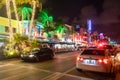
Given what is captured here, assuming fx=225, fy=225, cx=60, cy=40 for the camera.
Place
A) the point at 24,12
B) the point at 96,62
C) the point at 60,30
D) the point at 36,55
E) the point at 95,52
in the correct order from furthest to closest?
the point at 60,30, the point at 24,12, the point at 36,55, the point at 95,52, the point at 96,62

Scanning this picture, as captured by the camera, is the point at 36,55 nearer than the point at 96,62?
No

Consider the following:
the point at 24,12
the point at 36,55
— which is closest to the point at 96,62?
the point at 36,55

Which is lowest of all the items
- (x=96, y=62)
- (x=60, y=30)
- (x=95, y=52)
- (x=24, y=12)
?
(x=96, y=62)

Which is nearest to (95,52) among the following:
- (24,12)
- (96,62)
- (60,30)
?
(96,62)

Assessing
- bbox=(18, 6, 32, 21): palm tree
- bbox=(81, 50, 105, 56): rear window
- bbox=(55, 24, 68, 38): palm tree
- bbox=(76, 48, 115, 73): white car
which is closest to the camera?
bbox=(76, 48, 115, 73): white car

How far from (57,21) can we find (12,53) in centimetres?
4290

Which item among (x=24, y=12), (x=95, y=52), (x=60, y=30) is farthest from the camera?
(x=60, y=30)

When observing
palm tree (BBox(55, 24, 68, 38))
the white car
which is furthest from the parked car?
palm tree (BBox(55, 24, 68, 38))

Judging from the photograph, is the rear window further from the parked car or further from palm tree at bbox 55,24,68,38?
palm tree at bbox 55,24,68,38

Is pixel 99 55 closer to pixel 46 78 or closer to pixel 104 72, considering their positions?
pixel 104 72

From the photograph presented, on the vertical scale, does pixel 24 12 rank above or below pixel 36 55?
above

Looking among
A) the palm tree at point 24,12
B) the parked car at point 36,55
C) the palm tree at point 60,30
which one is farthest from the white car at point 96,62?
the palm tree at point 60,30

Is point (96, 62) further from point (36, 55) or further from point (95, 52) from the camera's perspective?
point (36, 55)

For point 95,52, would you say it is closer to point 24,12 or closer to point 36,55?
point 36,55
